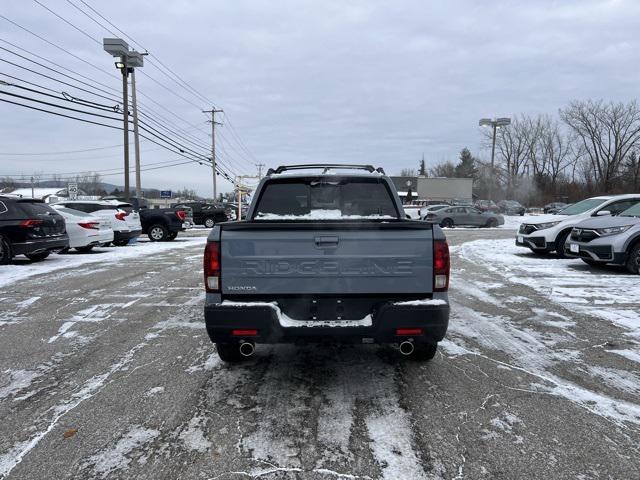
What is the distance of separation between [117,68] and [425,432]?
2820 centimetres

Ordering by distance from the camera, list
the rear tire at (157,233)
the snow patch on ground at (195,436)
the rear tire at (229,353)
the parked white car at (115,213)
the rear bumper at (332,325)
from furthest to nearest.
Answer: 1. the rear tire at (157,233)
2. the parked white car at (115,213)
3. the rear tire at (229,353)
4. the rear bumper at (332,325)
5. the snow patch on ground at (195,436)

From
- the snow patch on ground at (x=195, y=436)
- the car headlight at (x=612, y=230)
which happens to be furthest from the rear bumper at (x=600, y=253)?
the snow patch on ground at (x=195, y=436)

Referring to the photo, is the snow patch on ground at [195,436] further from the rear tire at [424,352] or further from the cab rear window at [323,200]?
the cab rear window at [323,200]

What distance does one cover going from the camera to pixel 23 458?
2904mm

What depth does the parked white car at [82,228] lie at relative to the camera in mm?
13539

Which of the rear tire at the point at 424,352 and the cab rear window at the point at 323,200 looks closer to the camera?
the rear tire at the point at 424,352

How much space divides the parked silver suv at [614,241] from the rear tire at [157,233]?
14.7 metres

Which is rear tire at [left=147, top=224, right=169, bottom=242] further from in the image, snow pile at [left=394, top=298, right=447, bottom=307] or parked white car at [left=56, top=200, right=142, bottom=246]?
snow pile at [left=394, top=298, right=447, bottom=307]

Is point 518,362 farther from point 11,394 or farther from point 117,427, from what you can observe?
point 11,394

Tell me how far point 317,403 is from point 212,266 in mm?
1331

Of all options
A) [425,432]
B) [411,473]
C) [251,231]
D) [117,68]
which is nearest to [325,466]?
[411,473]

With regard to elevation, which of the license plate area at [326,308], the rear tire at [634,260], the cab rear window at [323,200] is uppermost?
the cab rear window at [323,200]

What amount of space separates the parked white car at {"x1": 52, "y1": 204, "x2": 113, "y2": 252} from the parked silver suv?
1253 cm

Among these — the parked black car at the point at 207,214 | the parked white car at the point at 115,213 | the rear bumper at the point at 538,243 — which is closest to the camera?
the rear bumper at the point at 538,243
